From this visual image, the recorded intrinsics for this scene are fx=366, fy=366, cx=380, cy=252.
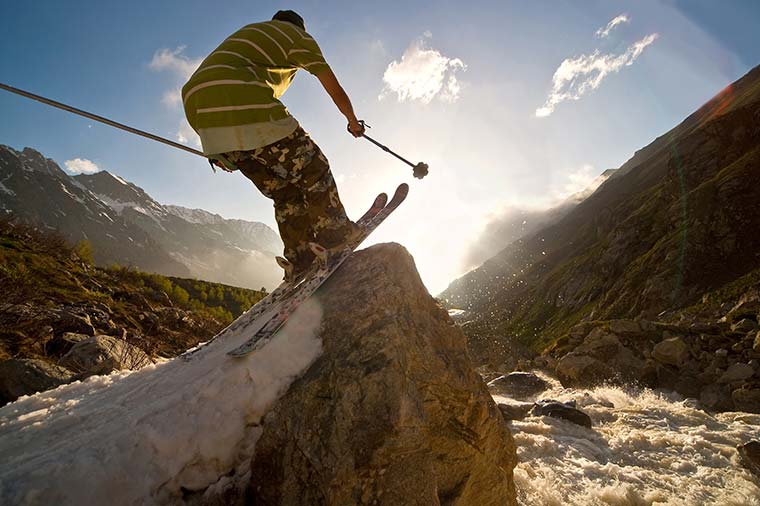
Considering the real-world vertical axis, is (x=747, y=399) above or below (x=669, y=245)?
above

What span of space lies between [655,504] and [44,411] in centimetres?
1006

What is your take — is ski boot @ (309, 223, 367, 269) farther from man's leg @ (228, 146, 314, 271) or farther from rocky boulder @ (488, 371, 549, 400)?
rocky boulder @ (488, 371, 549, 400)

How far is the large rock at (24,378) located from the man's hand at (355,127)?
22.2 feet

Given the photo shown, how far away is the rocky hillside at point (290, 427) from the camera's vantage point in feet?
11.1

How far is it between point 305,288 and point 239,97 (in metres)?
2.87

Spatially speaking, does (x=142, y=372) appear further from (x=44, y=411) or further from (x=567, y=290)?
(x=567, y=290)

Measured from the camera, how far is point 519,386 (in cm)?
2133

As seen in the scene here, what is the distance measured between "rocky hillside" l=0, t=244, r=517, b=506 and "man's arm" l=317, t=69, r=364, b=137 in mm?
3028

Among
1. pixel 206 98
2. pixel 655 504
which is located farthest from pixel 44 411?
pixel 655 504

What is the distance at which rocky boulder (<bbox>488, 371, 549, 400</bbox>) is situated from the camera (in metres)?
20.6

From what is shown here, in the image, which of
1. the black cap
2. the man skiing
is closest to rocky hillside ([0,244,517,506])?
the man skiing

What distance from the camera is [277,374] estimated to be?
443 cm

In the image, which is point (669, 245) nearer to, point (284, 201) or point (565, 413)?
point (565, 413)

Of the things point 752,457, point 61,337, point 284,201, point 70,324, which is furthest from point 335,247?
point 70,324
